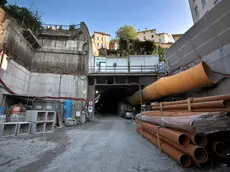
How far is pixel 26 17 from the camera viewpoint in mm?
14797

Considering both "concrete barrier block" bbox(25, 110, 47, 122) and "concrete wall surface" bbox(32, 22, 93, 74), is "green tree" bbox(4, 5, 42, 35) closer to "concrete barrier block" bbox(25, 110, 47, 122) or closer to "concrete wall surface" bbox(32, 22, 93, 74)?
"concrete wall surface" bbox(32, 22, 93, 74)

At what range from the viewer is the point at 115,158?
11.7 ft

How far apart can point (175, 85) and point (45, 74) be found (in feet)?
43.0

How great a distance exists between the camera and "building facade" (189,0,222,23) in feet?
46.0

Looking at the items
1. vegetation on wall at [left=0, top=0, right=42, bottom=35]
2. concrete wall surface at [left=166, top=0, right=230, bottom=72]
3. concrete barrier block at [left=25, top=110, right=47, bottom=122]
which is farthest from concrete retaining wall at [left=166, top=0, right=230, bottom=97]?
vegetation on wall at [left=0, top=0, right=42, bottom=35]

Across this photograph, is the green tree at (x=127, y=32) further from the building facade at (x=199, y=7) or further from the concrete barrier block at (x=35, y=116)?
the concrete barrier block at (x=35, y=116)

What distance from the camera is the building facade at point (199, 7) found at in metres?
14.0

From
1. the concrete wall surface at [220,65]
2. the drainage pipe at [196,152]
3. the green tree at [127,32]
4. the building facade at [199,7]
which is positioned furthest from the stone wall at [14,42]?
the green tree at [127,32]

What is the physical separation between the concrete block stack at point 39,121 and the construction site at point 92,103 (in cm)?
6

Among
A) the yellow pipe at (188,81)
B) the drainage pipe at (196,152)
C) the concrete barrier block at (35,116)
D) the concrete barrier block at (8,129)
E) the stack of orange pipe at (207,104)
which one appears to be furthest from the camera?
the concrete barrier block at (35,116)

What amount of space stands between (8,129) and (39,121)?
142 centimetres

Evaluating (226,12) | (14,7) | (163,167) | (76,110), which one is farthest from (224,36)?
(14,7)

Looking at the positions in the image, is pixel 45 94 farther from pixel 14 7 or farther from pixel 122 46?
pixel 122 46

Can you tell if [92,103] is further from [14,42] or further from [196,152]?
[196,152]
